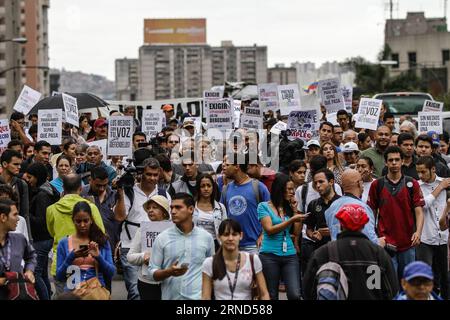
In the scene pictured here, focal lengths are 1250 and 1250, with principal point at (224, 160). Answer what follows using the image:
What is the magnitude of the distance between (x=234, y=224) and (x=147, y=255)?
156 centimetres

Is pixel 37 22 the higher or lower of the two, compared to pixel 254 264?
higher

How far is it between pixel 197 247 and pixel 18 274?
4.63ft

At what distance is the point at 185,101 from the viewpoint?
1145 inches

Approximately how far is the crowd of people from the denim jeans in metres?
0.01

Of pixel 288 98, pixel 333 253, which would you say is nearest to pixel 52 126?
pixel 288 98

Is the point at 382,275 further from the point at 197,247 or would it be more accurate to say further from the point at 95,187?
the point at 95,187

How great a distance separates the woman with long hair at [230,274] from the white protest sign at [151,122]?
1186 centimetres

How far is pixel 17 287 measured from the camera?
9.66m

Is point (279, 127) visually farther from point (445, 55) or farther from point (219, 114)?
point (445, 55)

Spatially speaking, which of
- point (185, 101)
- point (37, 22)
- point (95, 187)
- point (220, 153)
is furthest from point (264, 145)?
point (37, 22)

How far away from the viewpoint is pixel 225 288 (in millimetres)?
9000

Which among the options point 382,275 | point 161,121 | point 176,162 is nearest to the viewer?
point 382,275
